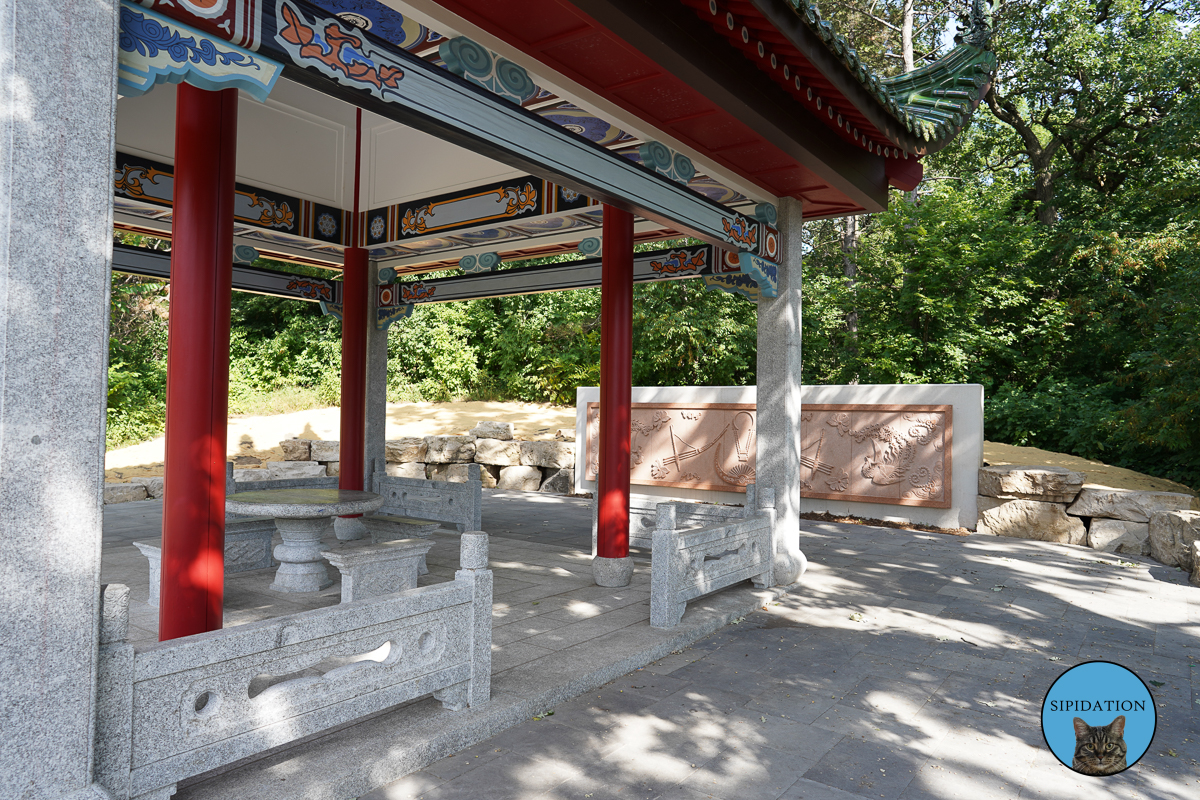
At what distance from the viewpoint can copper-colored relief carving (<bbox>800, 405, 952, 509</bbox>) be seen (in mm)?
9016

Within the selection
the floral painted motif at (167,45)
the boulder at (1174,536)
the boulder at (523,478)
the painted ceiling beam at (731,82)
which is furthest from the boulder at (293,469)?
the boulder at (1174,536)

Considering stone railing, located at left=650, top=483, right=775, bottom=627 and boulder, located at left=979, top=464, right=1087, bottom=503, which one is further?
boulder, located at left=979, top=464, right=1087, bottom=503

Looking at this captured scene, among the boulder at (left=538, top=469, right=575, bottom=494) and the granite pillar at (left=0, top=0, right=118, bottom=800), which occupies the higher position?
the granite pillar at (left=0, top=0, right=118, bottom=800)

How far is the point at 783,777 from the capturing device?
9.44 ft

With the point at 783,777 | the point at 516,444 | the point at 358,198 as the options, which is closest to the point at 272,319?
the point at 516,444

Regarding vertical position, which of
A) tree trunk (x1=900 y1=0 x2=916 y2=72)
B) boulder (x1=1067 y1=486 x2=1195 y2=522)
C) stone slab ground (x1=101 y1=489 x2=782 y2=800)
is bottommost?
stone slab ground (x1=101 y1=489 x2=782 y2=800)

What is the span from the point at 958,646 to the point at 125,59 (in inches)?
203

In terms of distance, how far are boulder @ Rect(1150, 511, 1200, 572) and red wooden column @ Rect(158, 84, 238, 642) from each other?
7850 mm

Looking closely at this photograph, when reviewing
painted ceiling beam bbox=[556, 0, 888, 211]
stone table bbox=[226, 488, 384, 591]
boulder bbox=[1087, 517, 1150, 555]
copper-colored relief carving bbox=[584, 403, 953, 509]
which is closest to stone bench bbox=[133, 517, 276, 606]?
stone table bbox=[226, 488, 384, 591]

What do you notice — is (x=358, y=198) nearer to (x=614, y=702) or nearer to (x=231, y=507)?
(x=231, y=507)

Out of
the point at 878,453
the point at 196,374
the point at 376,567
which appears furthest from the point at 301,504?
the point at 878,453

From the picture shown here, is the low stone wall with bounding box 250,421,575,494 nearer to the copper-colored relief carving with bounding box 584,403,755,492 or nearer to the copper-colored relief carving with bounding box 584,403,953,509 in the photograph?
the copper-colored relief carving with bounding box 584,403,953,509

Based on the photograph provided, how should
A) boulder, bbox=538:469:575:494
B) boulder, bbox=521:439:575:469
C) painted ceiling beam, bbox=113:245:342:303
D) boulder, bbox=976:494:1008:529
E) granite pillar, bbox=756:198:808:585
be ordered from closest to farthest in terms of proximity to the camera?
1. granite pillar, bbox=756:198:808:585
2. painted ceiling beam, bbox=113:245:342:303
3. boulder, bbox=976:494:1008:529
4. boulder, bbox=538:469:575:494
5. boulder, bbox=521:439:575:469

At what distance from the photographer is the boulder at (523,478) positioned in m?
12.6
